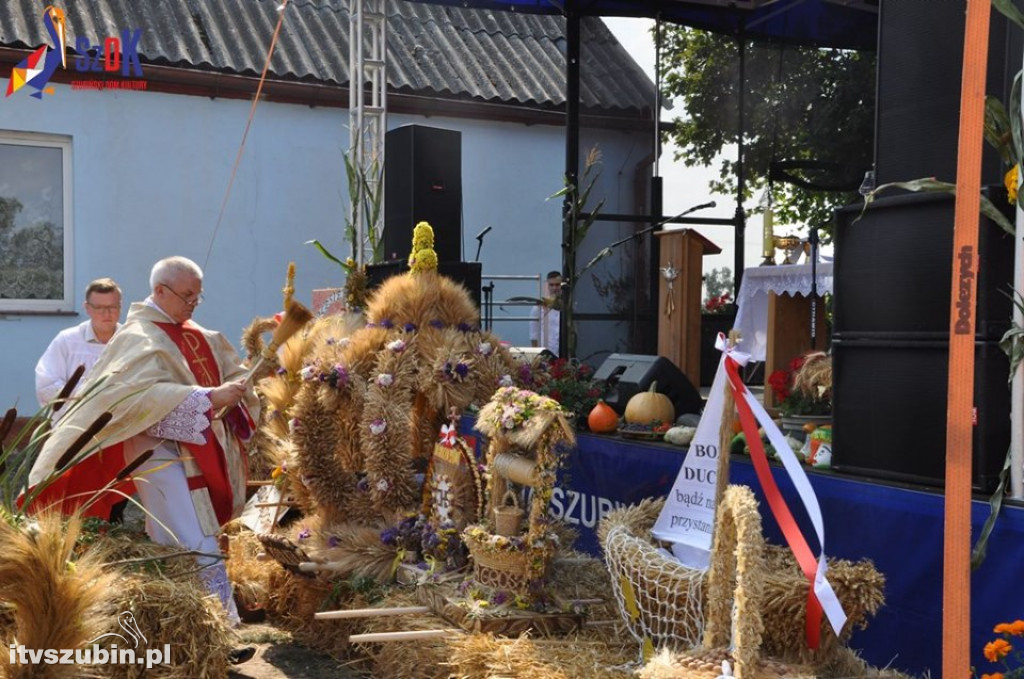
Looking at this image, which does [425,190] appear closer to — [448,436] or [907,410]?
[448,436]

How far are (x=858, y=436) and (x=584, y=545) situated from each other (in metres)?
2.00

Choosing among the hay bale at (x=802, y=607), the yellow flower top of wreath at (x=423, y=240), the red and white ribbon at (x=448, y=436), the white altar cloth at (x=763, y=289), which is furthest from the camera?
the white altar cloth at (x=763, y=289)

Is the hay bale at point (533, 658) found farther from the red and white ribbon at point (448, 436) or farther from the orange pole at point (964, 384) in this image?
the orange pole at point (964, 384)

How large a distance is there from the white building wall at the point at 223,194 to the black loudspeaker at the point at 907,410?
8895 mm

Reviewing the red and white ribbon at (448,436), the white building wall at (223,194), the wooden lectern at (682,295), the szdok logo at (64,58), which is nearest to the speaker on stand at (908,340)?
the red and white ribbon at (448,436)

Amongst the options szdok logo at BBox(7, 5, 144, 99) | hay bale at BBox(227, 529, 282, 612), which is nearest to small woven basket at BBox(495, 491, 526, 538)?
hay bale at BBox(227, 529, 282, 612)

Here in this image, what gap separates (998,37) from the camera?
3.98 meters

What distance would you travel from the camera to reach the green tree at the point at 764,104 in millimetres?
10398

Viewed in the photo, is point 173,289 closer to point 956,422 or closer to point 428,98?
point 956,422

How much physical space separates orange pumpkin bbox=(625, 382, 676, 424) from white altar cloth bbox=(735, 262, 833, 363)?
1387 millimetres

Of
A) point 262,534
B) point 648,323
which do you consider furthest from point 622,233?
point 262,534

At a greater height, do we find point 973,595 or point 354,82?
point 354,82

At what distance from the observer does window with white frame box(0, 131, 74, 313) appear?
12.0 m

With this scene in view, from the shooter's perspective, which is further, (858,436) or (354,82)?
(354,82)
